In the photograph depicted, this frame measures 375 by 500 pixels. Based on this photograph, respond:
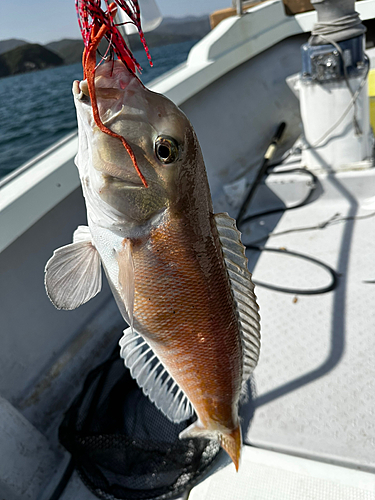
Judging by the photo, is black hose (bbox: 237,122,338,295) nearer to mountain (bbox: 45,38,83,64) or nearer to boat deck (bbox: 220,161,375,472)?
boat deck (bbox: 220,161,375,472)

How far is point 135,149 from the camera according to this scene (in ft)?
2.95

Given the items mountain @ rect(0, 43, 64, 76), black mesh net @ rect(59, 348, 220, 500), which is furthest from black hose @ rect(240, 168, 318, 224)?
mountain @ rect(0, 43, 64, 76)

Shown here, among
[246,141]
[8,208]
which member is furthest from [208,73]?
[8,208]

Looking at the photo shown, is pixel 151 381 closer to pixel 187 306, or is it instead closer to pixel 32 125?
pixel 187 306

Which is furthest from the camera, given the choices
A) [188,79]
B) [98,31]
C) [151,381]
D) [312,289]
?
[188,79]

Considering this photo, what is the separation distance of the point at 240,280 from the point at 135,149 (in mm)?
481

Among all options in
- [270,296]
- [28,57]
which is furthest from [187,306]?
[28,57]

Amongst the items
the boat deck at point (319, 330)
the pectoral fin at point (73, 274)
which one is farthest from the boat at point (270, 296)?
the pectoral fin at point (73, 274)

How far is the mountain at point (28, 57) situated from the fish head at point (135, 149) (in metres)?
14.2

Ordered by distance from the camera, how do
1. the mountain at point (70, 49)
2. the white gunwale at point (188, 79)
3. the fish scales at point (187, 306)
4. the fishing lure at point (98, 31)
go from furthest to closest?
the white gunwale at point (188, 79), the mountain at point (70, 49), the fish scales at point (187, 306), the fishing lure at point (98, 31)

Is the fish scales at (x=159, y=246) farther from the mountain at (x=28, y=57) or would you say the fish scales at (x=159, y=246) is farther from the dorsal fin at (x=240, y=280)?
the mountain at (x=28, y=57)

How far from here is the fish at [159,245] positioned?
0.88 m

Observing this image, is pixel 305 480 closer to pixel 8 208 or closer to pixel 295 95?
pixel 8 208

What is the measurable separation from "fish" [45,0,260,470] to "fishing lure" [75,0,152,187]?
0.02m
